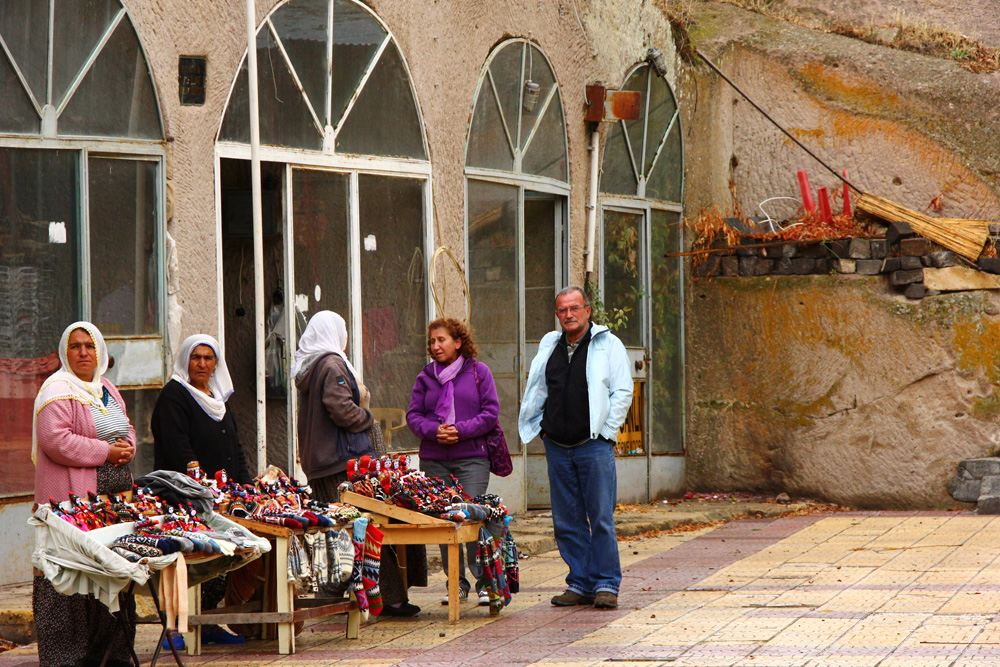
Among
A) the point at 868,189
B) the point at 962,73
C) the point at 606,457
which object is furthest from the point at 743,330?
the point at 606,457

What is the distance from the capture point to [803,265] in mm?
12672

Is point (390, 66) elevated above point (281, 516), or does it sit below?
above

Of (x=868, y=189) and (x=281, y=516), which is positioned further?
(x=868, y=189)

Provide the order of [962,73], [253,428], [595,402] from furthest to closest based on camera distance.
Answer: [962,73] → [253,428] → [595,402]

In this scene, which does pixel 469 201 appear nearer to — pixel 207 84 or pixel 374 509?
pixel 207 84

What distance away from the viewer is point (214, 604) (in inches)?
267

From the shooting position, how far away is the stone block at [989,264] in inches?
467

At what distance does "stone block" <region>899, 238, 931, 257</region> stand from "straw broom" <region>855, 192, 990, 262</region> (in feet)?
0.22

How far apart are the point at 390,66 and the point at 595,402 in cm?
379

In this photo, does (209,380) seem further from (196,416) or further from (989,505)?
(989,505)

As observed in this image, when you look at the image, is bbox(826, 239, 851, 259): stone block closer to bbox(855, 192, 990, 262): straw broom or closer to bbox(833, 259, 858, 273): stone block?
bbox(833, 259, 858, 273): stone block

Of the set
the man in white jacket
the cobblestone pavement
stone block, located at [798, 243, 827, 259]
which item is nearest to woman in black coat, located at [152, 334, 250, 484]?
the cobblestone pavement

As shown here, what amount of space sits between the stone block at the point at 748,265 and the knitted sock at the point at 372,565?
726 centimetres

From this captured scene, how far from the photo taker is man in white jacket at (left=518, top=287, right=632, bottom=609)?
734cm
